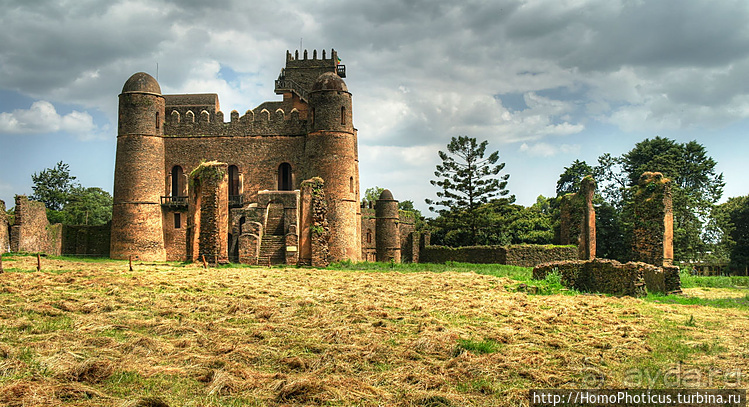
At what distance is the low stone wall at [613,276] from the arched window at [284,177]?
23200 mm

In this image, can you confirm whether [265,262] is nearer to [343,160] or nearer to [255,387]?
[343,160]

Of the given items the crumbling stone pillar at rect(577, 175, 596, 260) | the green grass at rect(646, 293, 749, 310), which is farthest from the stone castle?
the green grass at rect(646, 293, 749, 310)

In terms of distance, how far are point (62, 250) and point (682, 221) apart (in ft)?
139

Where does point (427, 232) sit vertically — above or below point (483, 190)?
below

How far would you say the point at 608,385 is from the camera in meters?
6.07

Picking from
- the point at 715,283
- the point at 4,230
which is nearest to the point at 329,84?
the point at 4,230

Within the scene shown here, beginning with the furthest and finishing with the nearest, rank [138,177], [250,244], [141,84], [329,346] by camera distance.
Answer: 1. [141,84]
2. [138,177]
3. [250,244]
4. [329,346]

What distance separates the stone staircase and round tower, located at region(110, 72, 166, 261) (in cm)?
909

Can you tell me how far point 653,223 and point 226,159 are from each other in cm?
Result: 2565

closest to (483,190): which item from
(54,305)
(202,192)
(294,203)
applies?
(294,203)

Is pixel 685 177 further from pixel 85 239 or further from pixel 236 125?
pixel 85 239

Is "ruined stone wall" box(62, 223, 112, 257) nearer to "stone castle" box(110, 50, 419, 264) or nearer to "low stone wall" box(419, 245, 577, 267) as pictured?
"stone castle" box(110, 50, 419, 264)

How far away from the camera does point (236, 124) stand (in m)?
38.7

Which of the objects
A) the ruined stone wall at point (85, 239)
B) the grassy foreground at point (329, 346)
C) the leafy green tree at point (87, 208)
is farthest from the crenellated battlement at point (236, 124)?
the grassy foreground at point (329, 346)
